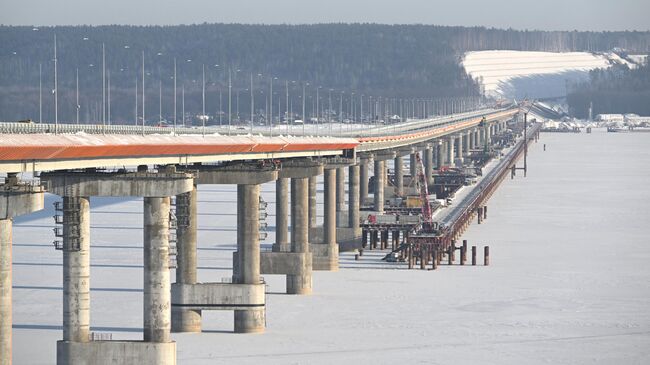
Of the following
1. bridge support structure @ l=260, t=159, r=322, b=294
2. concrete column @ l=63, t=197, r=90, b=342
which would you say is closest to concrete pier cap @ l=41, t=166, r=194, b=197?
concrete column @ l=63, t=197, r=90, b=342

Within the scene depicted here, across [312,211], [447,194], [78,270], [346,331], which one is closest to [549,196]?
[447,194]

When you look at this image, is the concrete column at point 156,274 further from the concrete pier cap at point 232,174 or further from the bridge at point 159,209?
the concrete pier cap at point 232,174

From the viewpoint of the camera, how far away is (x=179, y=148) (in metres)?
75.0

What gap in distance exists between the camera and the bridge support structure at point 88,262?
220 ft

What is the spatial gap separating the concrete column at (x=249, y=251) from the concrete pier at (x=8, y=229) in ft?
83.8

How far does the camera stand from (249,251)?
87.6m

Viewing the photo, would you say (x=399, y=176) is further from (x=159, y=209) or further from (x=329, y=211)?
(x=159, y=209)

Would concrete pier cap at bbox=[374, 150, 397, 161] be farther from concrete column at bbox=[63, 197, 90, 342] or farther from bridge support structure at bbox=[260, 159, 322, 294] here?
concrete column at bbox=[63, 197, 90, 342]

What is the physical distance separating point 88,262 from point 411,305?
1154 inches

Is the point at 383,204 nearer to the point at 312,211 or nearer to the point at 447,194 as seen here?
the point at 447,194

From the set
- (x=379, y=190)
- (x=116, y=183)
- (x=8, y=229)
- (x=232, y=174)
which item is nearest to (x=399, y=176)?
(x=379, y=190)

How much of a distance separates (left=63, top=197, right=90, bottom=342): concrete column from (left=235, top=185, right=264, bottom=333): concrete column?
1733 cm

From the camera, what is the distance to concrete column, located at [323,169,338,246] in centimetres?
11525

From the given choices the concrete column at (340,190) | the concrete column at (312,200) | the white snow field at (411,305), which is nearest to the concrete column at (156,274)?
the white snow field at (411,305)
